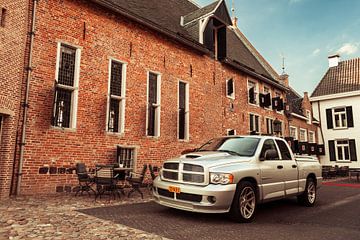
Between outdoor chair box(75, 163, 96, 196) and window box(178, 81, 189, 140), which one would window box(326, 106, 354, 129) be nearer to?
window box(178, 81, 189, 140)

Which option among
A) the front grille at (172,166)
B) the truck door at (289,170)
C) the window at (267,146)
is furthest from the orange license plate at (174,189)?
the truck door at (289,170)

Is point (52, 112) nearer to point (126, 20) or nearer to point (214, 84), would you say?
point (126, 20)

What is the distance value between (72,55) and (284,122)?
63.1 ft

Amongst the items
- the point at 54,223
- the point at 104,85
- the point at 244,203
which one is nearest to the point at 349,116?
the point at 104,85

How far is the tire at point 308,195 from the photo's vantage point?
296 inches

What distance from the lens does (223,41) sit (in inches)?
649

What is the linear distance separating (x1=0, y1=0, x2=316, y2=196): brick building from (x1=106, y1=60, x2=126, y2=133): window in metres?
0.04

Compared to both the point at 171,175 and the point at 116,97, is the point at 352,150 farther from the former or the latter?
the point at 171,175

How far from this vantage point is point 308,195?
7.56 metres

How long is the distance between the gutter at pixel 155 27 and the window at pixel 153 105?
2.07 m

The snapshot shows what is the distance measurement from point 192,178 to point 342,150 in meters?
27.0

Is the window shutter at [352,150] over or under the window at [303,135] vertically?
under

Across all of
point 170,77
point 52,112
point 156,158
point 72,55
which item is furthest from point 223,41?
point 52,112

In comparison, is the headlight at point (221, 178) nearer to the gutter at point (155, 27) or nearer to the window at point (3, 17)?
the window at point (3, 17)
